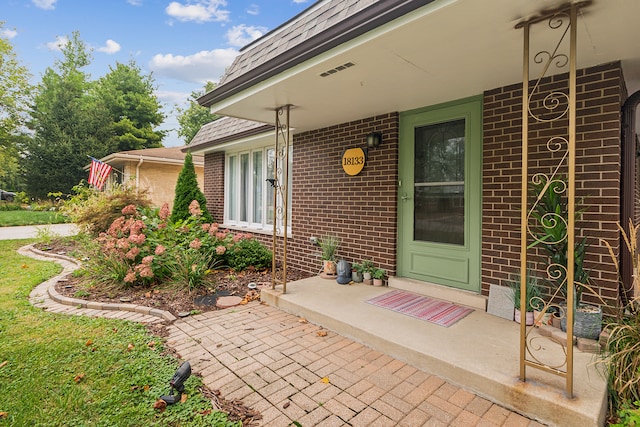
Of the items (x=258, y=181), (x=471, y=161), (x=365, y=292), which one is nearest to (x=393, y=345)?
(x=365, y=292)

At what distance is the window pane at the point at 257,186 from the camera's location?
7141 mm

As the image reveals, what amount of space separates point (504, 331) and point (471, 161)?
1.89m

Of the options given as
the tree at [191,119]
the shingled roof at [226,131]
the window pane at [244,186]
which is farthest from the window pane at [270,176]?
the tree at [191,119]

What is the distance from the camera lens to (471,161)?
12.4ft

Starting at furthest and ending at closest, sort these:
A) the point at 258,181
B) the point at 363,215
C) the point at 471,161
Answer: the point at 258,181, the point at 363,215, the point at 471,161

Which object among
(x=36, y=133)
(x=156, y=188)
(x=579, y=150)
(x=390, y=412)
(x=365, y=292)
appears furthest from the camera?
(x=36, y=133)

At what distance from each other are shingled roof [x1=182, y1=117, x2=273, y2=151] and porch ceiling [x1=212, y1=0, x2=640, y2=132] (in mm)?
1839

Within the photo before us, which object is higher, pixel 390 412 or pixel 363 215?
pixel 363 215

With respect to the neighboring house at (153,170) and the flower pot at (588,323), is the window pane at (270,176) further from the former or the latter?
the neighboring house at (153,170)

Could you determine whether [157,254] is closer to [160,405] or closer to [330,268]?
[330,268]

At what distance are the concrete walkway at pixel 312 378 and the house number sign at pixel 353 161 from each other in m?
2.37

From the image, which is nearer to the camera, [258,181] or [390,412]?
[390,412]

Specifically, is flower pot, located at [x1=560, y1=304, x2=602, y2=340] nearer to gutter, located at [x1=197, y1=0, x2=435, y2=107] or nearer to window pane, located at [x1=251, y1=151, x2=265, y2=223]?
gutter, located at [x1=197, y1=0, x2=435, y2=107]

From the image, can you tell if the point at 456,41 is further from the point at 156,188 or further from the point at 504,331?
the point at 156,188
